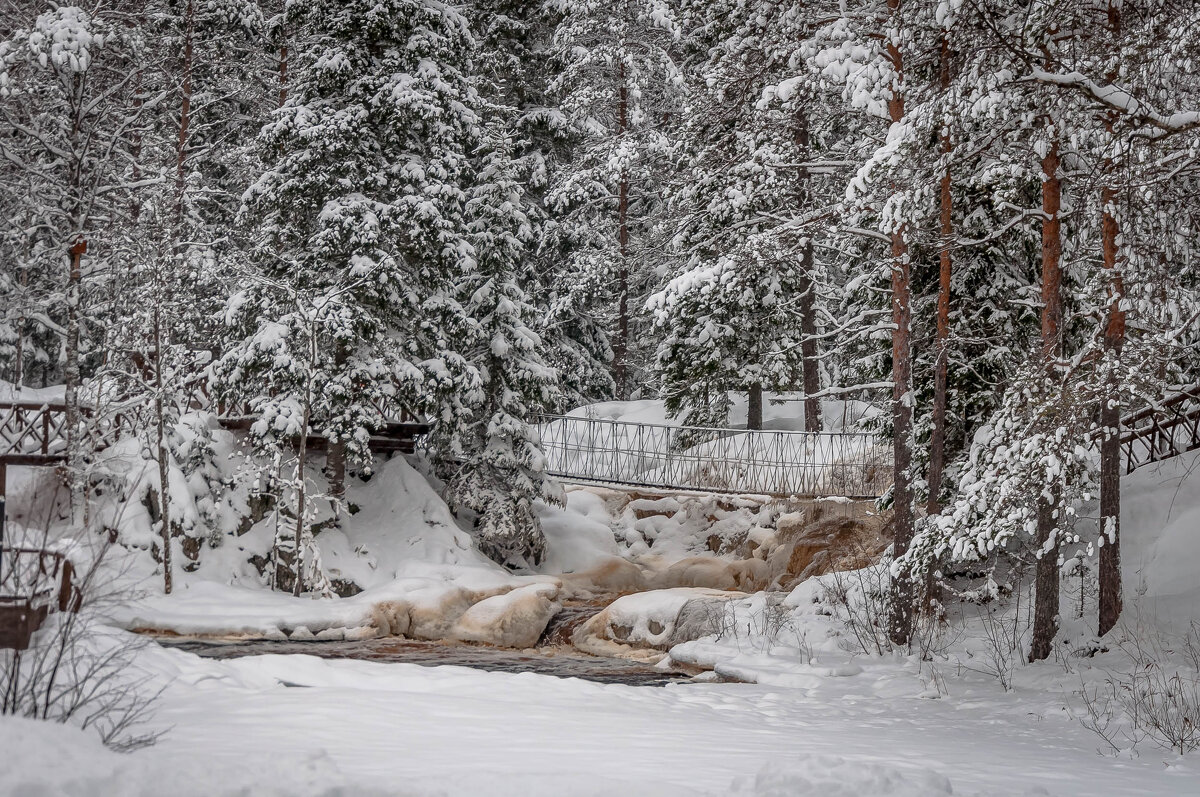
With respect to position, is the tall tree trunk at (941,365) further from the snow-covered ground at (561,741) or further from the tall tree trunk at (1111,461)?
the snow-covered ground at (561,741)

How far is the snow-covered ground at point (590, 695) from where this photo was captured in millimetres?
5832

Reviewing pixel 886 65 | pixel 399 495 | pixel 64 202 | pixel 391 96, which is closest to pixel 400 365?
pixel 399 495

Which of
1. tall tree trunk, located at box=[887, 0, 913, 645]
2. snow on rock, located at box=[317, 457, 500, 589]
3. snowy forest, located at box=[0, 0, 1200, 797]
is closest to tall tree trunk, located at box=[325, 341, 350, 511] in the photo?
snowy forest, located at box=[0, 0, 1200, 797]

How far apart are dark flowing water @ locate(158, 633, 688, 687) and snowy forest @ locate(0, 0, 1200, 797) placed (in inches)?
11.1

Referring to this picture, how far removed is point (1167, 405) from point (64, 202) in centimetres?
1846

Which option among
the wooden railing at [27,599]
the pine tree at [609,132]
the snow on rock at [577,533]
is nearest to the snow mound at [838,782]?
the wooden railing at [27,599]

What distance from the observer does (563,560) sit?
2008cm

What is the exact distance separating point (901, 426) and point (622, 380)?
17770 millimetres

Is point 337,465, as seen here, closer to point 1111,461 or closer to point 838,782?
point 1111,461

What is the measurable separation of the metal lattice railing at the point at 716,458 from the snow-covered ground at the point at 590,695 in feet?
4.97

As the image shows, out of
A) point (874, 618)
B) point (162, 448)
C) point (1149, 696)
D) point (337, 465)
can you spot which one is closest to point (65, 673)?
point (1149, 696)

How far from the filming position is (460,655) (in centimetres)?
1417

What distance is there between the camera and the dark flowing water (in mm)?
12867

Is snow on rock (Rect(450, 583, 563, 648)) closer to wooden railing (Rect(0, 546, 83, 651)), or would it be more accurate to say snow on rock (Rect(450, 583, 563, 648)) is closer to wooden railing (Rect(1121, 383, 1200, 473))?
wooden railing (Rect(1121, 383, 1200, 473))
